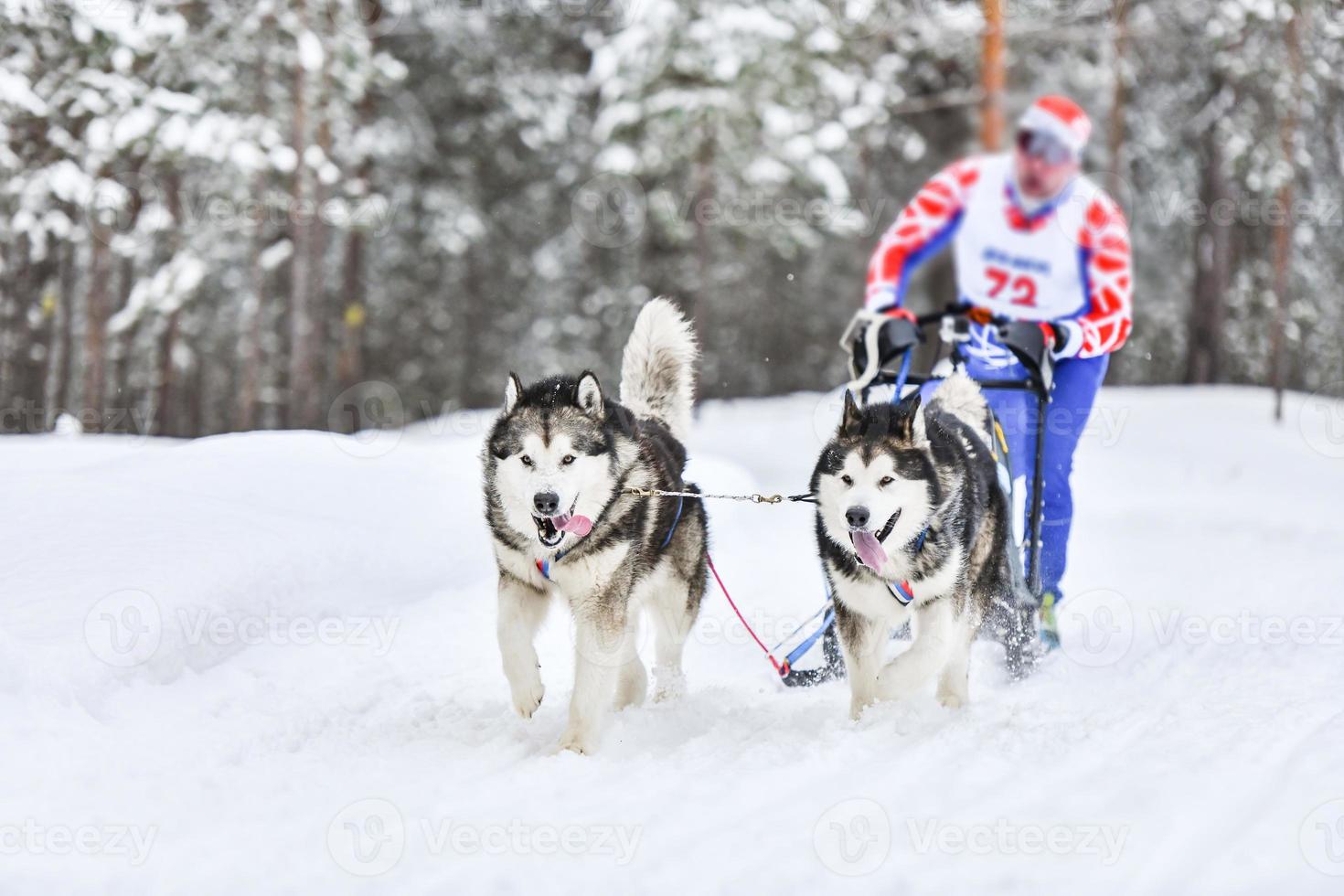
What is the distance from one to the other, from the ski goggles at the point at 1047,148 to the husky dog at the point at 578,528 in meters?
1.92

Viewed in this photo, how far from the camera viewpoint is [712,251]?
20.2 metres

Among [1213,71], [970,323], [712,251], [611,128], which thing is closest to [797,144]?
[611,128]

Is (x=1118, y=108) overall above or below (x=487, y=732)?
above

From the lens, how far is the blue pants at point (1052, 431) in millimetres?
4695

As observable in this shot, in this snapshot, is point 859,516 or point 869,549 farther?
point 869,549

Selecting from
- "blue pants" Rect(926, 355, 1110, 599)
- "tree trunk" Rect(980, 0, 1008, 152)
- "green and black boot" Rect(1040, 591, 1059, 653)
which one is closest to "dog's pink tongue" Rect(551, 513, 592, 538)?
"blue pants" Rect(926, 355, 1110, 599)

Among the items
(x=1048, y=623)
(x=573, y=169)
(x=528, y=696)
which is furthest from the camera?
(x=573, y=169)

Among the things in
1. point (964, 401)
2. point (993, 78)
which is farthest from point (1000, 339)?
point (993, 78)

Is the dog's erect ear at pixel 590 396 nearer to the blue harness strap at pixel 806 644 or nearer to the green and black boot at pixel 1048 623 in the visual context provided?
the blue harness strap at pixel 806 644

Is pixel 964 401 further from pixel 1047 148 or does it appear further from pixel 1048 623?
pixel 1048 623

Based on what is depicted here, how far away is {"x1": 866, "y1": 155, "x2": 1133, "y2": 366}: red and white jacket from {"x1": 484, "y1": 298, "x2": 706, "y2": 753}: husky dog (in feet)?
5.06

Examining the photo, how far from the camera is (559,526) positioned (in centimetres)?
353

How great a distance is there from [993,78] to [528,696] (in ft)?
38.2

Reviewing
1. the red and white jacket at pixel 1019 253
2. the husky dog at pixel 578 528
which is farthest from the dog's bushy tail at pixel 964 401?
the husky dog at pixel 578 528
